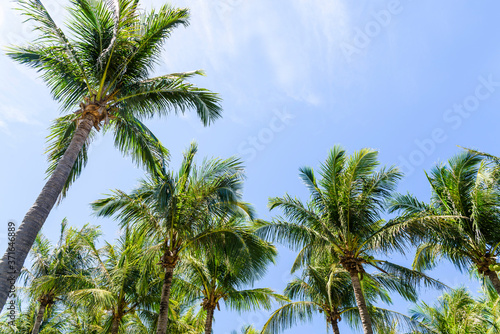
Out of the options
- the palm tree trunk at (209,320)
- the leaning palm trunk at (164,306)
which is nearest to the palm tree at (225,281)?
the palm tree trunk at (209,320)

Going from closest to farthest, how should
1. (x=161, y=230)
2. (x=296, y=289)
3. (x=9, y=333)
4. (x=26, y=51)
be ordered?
(x=26, y=51) < (x=161, y=230) < (x=296, y=289) < (x=9, y=333)

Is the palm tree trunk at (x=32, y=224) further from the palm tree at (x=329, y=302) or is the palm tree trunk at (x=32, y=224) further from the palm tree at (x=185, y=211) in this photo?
the palm tree at (x=329, y=302)

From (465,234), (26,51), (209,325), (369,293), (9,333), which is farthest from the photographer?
(9,333)

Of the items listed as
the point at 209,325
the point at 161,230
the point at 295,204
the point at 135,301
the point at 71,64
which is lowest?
the point at 209,325

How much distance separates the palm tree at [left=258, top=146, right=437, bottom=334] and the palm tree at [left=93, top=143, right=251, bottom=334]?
220 centimetres

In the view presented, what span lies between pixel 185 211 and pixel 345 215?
17.9ft

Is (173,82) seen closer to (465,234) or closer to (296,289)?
(465,234)

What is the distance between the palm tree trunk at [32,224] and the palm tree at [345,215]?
6.82m

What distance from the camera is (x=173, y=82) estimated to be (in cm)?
855

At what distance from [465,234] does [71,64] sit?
12907 millimetres

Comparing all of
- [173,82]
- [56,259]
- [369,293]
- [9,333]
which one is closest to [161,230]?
[173,82]

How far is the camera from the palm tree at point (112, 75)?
304 inches

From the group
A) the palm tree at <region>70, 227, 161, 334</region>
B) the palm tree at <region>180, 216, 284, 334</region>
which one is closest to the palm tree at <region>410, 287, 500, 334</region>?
the palm tree at <region>180, 216, 284, 334</region>

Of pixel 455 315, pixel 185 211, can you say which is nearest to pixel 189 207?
pixel 185 211
